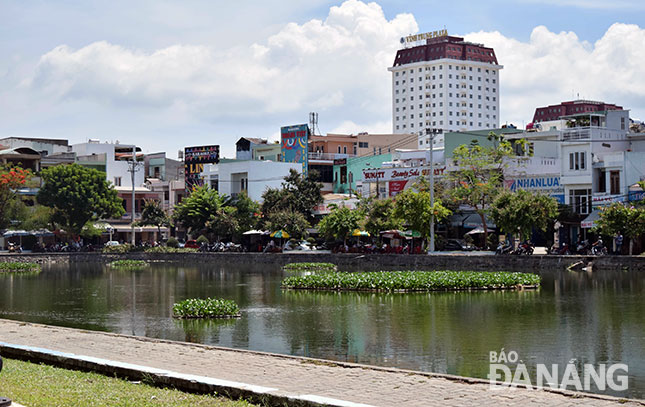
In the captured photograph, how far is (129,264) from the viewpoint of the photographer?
62375mm

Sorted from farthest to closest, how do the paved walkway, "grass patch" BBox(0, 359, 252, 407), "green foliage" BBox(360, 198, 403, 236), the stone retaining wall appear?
"green foliage" BBox(360, 198, 403, 236) < the stone retaining wall < the paved walkway < "grass patch" BBox(0, 359, 252, 407)

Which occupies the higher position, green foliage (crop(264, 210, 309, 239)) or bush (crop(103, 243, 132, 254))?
green foliage (crop(264, 210, 309, 239))

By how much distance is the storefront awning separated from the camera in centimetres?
5166

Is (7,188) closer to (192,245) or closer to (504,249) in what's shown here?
(192,245)

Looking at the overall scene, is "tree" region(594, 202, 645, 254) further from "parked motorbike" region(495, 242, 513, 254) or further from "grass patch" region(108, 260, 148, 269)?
"grass patch" region(108, 260, 148, 269)

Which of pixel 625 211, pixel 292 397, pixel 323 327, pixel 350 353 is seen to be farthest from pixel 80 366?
pixel 625 211

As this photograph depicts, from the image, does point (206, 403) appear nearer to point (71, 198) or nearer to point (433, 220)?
point (433, 220)

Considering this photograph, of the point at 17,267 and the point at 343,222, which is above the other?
the point at 343,222

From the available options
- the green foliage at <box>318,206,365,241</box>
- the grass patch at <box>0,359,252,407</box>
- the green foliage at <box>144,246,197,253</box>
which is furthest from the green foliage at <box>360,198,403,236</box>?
the grass patch at <box>0,359,252,407</box>

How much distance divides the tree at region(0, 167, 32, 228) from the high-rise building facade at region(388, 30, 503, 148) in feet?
319

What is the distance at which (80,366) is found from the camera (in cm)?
1434

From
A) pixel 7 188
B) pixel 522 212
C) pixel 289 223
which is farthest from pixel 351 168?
pixel 522 212

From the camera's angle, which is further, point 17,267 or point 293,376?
point 17,267

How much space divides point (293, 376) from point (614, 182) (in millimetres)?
45263
